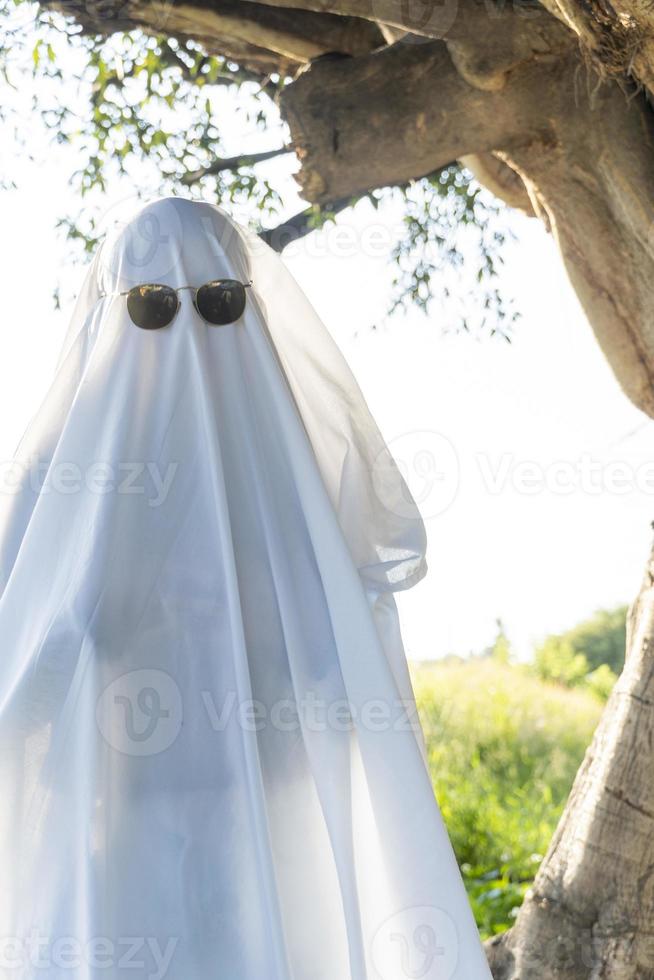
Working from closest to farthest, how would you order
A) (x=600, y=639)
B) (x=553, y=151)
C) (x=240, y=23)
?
(x=553, y=151) → (x=240, y=23) → (x=600, y=639)

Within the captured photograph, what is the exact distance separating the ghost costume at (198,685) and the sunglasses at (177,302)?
3cm

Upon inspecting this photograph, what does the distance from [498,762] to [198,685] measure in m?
7.05

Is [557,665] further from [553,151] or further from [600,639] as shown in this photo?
[553,151]

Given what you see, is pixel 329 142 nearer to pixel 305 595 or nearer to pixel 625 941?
pixel 305 595

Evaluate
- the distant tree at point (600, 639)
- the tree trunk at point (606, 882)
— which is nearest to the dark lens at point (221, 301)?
the tree trunk at point (606, 882)

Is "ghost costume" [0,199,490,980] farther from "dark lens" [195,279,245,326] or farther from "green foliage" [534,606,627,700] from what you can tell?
"green foliage" [534,606,627,700]

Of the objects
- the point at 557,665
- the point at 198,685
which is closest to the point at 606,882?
the point at 198,685

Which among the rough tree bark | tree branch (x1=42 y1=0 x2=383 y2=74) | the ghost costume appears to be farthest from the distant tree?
the ghost costume

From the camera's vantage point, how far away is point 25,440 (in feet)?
8.83

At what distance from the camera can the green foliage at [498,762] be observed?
20.5 ft

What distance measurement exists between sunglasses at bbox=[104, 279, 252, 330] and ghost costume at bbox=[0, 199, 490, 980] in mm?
32

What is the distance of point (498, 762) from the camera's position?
29.6ft

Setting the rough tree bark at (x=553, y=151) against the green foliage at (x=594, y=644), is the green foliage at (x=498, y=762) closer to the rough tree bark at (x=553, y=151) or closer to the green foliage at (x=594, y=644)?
the rough tree bark at (x=553, y=151)

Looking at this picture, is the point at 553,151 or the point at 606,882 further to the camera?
the point at 553,151
